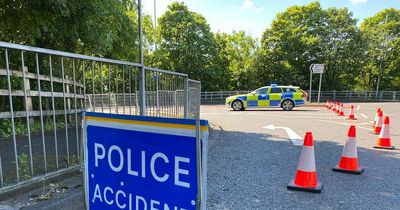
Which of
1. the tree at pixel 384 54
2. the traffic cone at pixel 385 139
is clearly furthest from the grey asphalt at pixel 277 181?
the tree at pixel 384 54

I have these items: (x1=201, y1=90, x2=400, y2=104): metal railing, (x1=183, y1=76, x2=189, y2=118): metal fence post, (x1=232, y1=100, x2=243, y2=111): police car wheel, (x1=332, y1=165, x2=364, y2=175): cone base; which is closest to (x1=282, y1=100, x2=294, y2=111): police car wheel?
(x1=232, y1=100, x2=243, y2=111): police car wheel

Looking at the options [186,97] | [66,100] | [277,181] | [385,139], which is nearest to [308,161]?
[277,181]

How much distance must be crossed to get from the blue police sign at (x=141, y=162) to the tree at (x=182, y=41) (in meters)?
28.5

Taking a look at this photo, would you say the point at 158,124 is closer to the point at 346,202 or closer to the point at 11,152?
the point at 346,202

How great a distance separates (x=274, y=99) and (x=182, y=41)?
15536 mm

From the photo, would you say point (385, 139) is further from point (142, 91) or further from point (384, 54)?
point (384, 54)

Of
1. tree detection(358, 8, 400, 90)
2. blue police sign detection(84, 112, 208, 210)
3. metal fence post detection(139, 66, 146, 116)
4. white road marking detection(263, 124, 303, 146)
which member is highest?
tree detection(358, 8, 400, 90)

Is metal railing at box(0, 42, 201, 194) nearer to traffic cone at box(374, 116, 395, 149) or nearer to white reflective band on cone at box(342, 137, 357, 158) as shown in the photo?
white reflective band on cone at box(342, 137, 357, 158)

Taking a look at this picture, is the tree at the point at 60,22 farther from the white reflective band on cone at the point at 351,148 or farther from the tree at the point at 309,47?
the tree at the point at 309,47

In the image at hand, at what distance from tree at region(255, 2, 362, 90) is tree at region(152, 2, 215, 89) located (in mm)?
6765

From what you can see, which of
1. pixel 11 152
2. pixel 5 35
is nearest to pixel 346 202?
pixel 11 152

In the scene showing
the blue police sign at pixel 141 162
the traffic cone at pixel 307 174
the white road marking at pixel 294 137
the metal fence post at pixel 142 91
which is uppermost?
the metal fence post at pixel 142 91

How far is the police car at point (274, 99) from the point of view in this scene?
17594 mm

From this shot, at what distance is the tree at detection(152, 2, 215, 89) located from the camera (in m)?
30.4
